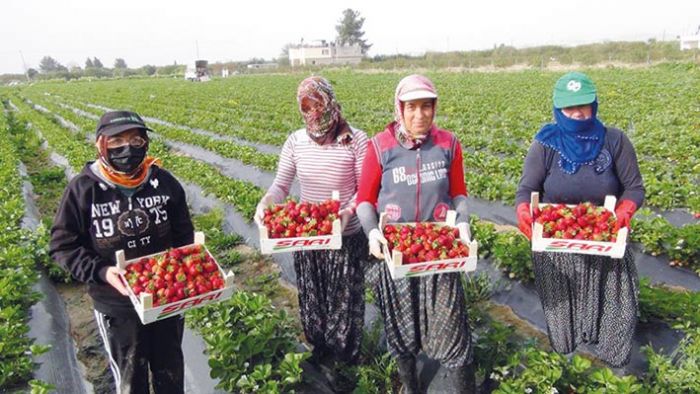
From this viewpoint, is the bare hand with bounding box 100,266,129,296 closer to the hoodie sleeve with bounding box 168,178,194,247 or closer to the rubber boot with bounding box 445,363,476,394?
the hoodie sleeve with bounding box 168,178,194,247

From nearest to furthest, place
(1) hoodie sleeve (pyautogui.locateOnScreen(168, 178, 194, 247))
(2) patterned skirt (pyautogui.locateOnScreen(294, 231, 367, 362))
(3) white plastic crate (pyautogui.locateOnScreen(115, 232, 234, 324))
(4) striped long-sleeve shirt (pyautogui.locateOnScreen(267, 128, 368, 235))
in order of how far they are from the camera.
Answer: (3) white plastic crate (pyautogui.locateOnScreen(115, 232, 234, 324)) < (1) hoodie sleeve (pyautogui.locateOnScreen(168, 178, 194, 247)) < (4) striped long-sleeve shirt (pyautogui.locateOnScreen(267, 128, 368, 235)) < (2) patterned skirt (pyautogui.locateOnScreen(294, 231, 367, 362))

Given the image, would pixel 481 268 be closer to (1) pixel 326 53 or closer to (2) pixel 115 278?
(2) pixel 115 278

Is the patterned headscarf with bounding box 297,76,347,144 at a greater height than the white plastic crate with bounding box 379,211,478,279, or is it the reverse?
the patterned headscarf with bounding box 297,76,347,144

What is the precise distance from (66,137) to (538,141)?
17.0m

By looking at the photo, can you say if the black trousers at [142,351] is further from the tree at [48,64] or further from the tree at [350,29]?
the tree at [48,64]

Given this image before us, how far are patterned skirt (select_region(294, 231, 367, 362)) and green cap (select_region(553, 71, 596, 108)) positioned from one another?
1.64 metres

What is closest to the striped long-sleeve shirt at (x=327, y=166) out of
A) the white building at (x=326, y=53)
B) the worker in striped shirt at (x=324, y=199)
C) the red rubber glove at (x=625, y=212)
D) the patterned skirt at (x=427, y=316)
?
the worker in striped shirt at (x=324, y=199)

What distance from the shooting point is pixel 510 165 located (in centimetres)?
918

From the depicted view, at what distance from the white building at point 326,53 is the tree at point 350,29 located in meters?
2.82

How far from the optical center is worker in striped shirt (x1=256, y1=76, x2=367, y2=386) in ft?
11.2

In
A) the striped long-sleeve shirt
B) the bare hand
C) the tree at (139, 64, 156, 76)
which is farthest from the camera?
the tree at (139, 64, 156, 76)

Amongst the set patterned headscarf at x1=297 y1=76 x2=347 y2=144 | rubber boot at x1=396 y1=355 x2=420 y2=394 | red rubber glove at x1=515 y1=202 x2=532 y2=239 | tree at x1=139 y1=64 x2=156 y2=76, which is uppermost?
tree at x1=139 y1=64 x2=156 y2=76

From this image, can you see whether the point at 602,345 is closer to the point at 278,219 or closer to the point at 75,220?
the point at 278,219

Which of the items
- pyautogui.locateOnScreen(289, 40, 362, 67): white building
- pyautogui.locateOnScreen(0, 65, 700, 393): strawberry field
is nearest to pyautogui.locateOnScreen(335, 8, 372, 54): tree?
pyautogui.locateOnScreen(289, 40, 362, 67): white building
